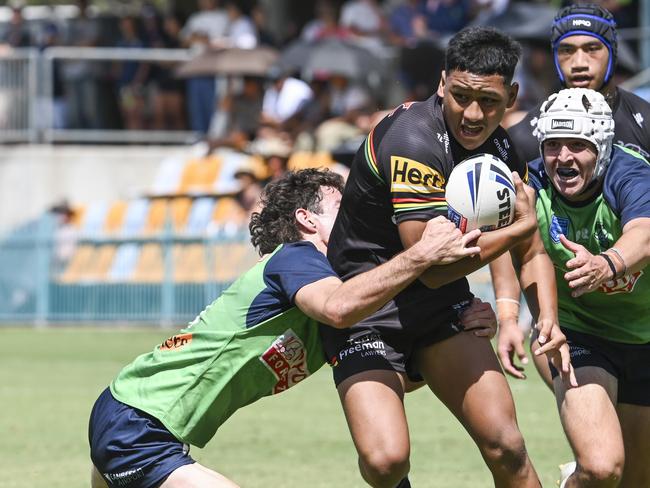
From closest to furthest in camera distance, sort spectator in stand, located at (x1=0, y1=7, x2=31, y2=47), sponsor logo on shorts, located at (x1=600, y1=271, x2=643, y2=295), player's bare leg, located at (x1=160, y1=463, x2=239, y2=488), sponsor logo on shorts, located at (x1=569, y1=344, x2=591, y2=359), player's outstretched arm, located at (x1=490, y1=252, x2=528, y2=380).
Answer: player's bare leg, located at (x1=160, y1=463, x2=239, y2=488), player's outstretched arm, located at (x1=490, y1=252, x2=528, y2=380), sponsor logo on shorts, located at (x1=600, y1=271, x2=643, y2=295), sponsor logo on shorts, located at (x1=569, y1=344, x2=591, y2=359), spectator in stand, located at (x1=0, y1=7, x2=31, y2=47)

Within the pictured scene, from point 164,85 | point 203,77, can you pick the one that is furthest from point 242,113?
point 164,85

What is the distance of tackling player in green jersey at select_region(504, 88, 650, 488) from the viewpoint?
5.92 metres

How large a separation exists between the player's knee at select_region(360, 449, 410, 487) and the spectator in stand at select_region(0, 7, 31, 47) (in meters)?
18.9

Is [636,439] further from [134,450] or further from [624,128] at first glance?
[134,450]

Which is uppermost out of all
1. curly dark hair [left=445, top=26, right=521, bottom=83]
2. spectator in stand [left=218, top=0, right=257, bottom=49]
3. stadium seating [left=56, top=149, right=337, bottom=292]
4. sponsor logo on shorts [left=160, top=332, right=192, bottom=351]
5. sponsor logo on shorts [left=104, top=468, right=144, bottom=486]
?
curly dark hair [left=445, top=26, right=521, bottom=83]

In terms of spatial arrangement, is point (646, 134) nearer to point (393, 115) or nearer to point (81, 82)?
point (393, 115)

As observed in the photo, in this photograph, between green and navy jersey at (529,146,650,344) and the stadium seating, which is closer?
green and navy jersey at (529,146,650,344)

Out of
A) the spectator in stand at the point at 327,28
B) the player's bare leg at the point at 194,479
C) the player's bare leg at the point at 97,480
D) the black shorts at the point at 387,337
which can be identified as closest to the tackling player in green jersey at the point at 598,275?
the black shorts at the point at 387,337

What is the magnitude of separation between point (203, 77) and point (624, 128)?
47.9 feet

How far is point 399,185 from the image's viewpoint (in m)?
5.86

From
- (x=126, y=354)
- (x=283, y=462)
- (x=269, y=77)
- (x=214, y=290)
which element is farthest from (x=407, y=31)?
(x=283, y=462)

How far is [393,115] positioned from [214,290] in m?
11.8

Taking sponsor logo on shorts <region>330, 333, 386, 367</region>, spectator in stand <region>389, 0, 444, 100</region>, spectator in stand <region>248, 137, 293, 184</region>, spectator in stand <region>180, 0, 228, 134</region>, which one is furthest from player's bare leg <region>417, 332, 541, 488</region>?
spectator in stand <region>180, 0, 228, 134</region>

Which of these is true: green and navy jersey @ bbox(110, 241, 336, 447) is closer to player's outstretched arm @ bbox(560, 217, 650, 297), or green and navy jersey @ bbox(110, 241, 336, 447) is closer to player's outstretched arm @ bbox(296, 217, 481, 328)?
player's outstretched arm @ bbox(296, 217, 481, 328)
